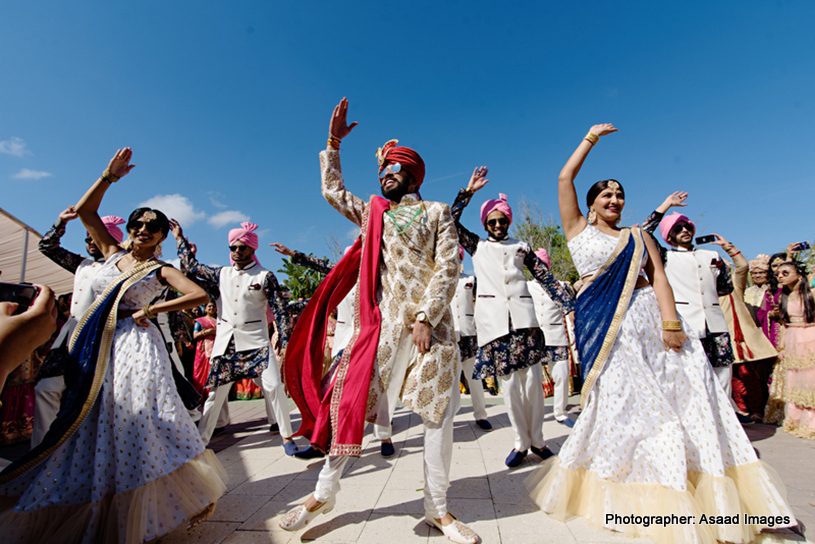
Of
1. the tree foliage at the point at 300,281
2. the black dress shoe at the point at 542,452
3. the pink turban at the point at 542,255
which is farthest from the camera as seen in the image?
the tree foliage at the point at 300,281

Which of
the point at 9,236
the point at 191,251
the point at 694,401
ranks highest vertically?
the point at 9,236

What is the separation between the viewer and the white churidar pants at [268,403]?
4191 millimetres

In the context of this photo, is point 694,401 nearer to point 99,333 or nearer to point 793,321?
point 99,333

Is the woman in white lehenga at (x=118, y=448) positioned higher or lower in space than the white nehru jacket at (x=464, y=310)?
lower

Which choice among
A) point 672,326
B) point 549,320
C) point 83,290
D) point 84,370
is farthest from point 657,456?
point 83,290

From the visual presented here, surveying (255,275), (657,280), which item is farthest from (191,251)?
(657,280)

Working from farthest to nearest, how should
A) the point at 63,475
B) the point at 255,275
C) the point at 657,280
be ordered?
the point at 255,275 < the point at 657,280 < the point at 63,475

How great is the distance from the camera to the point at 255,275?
470cm

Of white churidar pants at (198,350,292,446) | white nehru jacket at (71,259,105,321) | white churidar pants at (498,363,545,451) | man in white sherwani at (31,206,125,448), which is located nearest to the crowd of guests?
white churidar pants at (498,363,545,451)

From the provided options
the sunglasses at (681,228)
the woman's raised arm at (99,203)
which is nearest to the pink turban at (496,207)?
the sunglasses at (681,228)

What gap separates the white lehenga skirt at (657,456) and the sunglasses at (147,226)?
3.11 metres

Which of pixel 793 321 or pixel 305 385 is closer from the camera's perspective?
pixel 305 385

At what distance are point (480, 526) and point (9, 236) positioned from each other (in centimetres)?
1391

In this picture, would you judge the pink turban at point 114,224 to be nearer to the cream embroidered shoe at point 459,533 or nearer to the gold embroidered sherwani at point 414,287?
the gold embroidered sherwani at point 414,287
